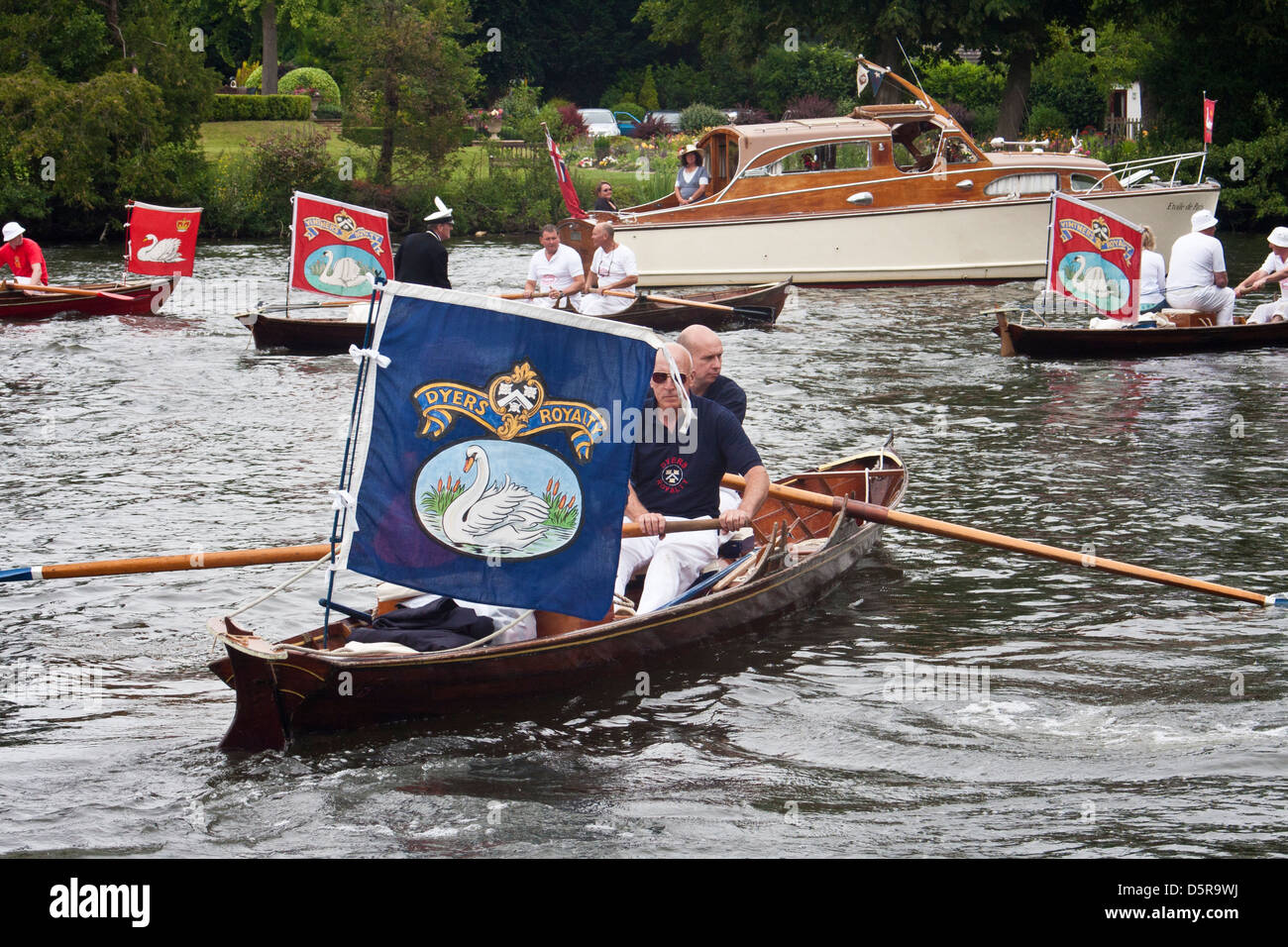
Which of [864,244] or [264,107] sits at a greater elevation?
[264,107]

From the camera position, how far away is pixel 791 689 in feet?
28.8

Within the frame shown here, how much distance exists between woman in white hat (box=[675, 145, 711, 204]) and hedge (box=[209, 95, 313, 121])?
2640cm

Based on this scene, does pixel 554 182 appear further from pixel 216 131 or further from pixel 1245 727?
pixel 1245 727

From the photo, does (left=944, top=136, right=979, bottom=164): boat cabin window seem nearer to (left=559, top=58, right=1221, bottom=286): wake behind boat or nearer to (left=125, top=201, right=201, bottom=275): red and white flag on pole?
(left=559, top=58, right=1221, bottom=286): wake behind boat

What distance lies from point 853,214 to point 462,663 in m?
21.4

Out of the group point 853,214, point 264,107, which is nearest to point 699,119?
point 264,107

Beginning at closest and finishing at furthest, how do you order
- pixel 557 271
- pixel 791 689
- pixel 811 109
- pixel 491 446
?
pixel 491 446, pixel 791 689, pixel 557 271, pixel 811 109

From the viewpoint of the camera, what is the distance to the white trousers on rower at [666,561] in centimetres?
894

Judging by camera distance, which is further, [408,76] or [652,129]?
[652,129]

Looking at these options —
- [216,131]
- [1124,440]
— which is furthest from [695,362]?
[216,131]

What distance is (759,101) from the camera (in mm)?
58781

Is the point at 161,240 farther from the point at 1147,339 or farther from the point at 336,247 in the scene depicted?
the point at 1147,339

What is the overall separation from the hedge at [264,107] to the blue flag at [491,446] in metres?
46.7

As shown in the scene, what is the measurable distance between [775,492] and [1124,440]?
22.9 feet
